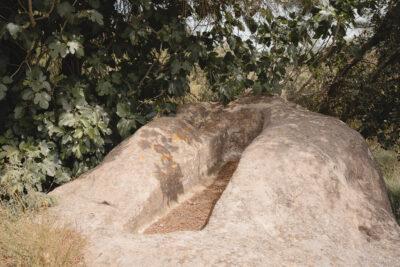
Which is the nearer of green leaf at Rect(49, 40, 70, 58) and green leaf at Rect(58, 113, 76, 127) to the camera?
green leaf at Rect(49, 40, 70, 58)

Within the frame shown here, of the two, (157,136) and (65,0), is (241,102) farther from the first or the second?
(65,0)

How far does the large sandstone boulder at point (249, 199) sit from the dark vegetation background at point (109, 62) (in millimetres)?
579

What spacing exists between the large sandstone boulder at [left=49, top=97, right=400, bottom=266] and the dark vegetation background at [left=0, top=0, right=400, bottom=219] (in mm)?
579

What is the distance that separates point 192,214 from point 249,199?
714 mm

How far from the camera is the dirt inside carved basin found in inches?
155

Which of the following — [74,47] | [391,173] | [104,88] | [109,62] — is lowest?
[391,173]

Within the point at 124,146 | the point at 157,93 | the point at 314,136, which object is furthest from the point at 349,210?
the point at 157,93

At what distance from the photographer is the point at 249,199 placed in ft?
12.2

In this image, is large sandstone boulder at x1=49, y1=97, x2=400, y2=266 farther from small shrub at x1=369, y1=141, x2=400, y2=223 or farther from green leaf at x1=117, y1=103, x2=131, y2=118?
small shrub at x1=369, y1=141, x2=400, y2=223

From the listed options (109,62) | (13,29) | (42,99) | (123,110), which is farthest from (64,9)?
(123,110)

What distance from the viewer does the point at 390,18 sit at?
6.74m

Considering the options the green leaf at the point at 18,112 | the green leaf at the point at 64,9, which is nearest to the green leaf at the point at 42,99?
the green leaf at the point at 18,112

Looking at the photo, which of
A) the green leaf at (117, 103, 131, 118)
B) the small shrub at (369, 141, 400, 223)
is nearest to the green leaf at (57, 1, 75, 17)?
the green leaf at (117, 103, 131, 118)

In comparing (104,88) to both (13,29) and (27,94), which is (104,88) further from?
(13,29)
